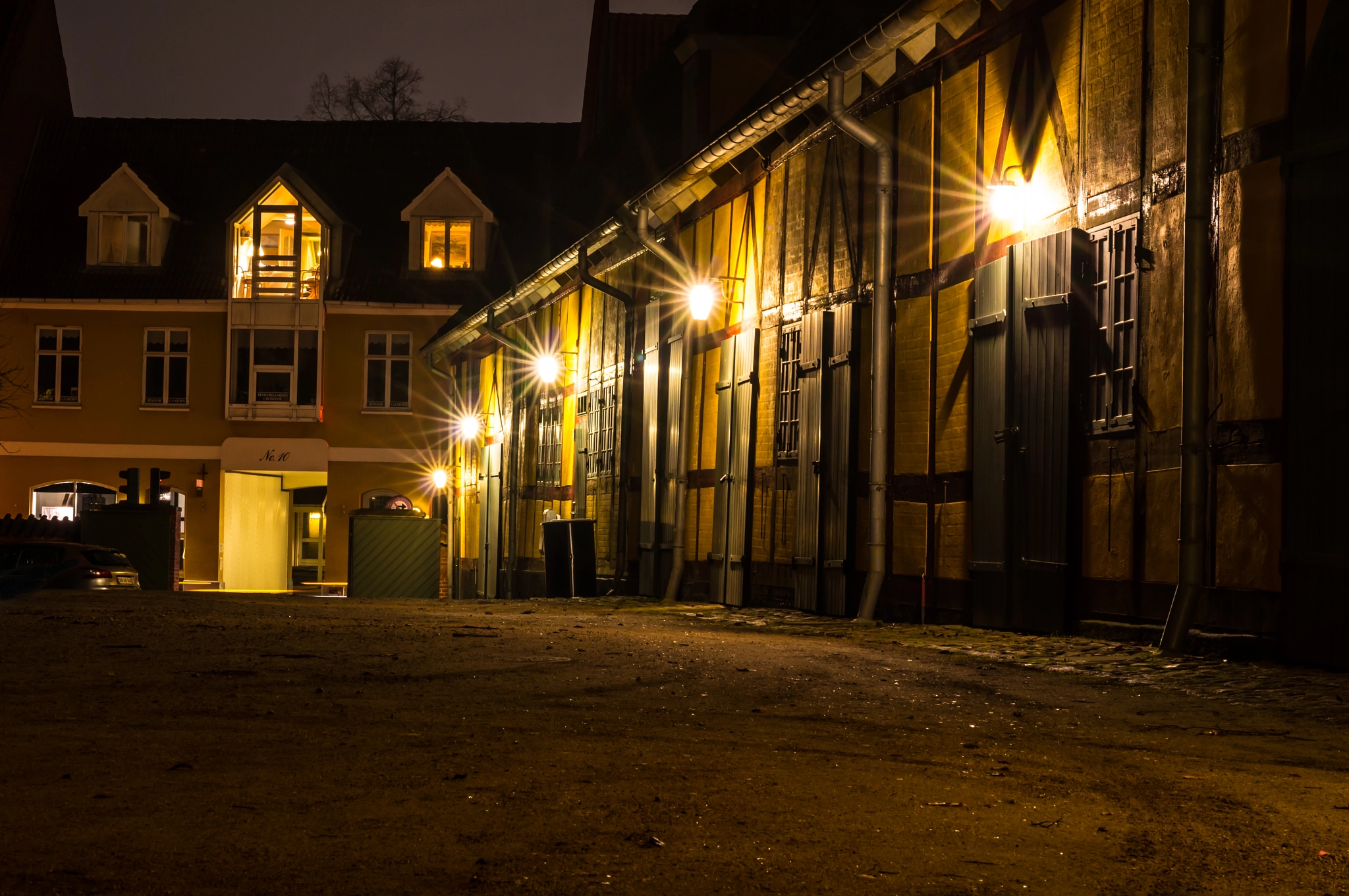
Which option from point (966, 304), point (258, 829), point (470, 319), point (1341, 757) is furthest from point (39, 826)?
point (470, 319)

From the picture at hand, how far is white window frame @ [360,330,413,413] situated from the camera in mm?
36906

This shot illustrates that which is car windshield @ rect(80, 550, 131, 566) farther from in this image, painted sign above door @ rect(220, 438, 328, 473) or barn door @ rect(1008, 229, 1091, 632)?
barn door @ rect(1008, 229, 1091, 632)

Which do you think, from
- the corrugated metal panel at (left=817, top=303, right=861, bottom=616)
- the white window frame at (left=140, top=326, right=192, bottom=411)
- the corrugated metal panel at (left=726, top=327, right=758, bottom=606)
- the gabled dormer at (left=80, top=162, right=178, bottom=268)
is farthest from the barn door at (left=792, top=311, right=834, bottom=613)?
the gabled dormer at (left=80, top=162, right=178, bottom=268)

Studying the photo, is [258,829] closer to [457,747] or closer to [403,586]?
[457,747]

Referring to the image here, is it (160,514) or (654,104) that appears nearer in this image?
(654,104)

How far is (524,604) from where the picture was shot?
17750mm

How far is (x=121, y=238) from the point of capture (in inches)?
1458

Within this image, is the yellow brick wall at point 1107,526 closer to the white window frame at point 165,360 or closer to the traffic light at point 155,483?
the traffic light at point 155,483

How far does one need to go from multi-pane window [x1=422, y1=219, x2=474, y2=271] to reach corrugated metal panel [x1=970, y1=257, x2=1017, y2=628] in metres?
27.6

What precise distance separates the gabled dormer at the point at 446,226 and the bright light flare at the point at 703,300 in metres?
20.8

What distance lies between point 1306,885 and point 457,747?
2945 millimetres

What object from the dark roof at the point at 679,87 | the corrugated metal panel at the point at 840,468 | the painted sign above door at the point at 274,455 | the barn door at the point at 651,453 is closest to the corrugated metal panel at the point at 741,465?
the corrugated metal panel at the point at 840,468

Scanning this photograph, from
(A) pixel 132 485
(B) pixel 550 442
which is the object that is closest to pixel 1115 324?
(B) pixel 550 442

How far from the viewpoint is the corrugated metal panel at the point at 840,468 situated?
13742 millimetres
